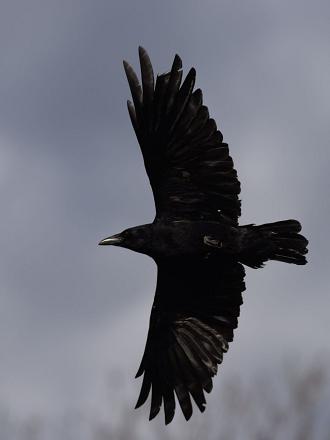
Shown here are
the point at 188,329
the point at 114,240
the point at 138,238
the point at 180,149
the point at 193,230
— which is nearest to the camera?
the point at 193,230

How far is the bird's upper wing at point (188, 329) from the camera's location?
67.2 ft

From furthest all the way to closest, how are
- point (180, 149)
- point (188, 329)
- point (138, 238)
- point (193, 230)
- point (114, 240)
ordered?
point (188, 329) → point (114, 240) → point (180, 149) → point (138, 238) → point (193, 230)

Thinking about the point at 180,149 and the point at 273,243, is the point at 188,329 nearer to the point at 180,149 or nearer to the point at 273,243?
the point at 273,243

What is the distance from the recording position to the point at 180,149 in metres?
20.0

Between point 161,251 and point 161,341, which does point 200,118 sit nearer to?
point 161,251

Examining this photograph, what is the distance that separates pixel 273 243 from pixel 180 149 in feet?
7.00

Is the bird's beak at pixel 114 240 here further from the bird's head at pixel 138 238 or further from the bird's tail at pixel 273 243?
the bird's tail at pixel 273 243

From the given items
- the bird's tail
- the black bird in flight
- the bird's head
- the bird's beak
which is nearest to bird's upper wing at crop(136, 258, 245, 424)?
the black bird in flight

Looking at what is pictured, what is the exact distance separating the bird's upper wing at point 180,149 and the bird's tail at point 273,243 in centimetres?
44

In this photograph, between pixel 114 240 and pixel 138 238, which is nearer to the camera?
pixel 138 238

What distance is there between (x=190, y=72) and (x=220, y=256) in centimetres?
299

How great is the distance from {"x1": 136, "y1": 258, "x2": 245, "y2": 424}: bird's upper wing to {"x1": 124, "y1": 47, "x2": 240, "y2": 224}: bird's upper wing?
96 cm

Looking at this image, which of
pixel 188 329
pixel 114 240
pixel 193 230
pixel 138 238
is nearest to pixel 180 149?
pixel 193 230

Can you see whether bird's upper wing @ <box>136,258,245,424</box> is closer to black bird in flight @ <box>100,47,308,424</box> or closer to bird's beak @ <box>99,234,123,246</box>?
black bird in flight @ <box>100,47,308,424</box>
